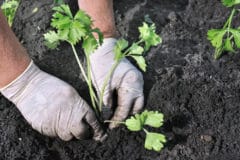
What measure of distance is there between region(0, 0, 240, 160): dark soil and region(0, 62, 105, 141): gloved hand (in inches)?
3.5

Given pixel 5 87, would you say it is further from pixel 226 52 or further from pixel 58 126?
pixel 226 52

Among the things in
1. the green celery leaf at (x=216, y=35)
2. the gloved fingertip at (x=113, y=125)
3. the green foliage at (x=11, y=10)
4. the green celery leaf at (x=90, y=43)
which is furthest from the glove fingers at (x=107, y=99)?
the green foliage at (x=11, y=10)

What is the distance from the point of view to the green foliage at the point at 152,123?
179cm

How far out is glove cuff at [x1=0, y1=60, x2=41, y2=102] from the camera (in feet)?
6.79

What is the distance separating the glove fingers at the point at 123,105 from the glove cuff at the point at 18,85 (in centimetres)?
50

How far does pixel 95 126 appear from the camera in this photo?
1.98 meters

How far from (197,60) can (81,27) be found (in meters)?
0.93

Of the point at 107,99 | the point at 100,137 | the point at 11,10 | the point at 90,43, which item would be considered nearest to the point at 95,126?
the point at 100,137

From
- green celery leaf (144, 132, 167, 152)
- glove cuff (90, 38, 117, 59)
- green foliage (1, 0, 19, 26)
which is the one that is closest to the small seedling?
green celery leaf (144, 132, 167, 152)

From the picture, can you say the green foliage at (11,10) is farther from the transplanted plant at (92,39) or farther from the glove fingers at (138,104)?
the glove fingers at (138,104)

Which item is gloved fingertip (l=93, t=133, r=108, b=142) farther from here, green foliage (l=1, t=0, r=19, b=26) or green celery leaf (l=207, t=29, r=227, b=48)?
green foliage (l=1, t=0, r=19, b=26)

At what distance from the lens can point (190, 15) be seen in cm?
268

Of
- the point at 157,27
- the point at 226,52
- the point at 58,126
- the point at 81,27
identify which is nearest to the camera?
the point at 81,27

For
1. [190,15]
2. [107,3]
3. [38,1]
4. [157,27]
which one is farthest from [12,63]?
[190,15]
